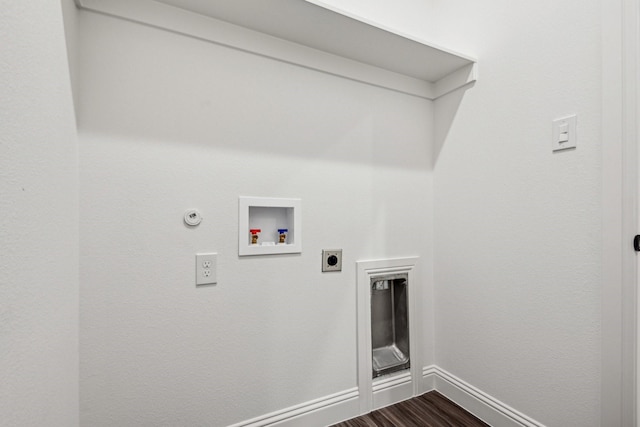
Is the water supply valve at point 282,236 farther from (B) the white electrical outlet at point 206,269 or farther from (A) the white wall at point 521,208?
(A) the white wall at point 521,208

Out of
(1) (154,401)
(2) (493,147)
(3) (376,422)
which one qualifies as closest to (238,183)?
(1) (154,401)

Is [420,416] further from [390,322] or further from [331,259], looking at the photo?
[331,259]

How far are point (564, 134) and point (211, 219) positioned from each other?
143cm

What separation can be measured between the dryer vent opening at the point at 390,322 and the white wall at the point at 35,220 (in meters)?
1.29

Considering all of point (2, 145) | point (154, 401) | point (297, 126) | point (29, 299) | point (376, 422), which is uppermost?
point (297, 126)

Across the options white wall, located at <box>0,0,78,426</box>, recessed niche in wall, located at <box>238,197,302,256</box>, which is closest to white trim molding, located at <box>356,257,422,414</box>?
recessed niche in wall, located at <box>238,197,302,256</box>

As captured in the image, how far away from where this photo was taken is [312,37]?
4.26ft

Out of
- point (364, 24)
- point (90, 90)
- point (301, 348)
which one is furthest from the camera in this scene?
point (301, 348)

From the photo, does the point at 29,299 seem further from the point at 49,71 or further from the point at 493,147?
the point at 493,147

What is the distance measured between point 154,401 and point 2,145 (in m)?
1.03

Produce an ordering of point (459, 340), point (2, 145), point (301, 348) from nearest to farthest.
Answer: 1. point (2, 145)
2. point (301, 348)
3. point (459, 340)

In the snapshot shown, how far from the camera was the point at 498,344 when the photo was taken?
4.49 ft

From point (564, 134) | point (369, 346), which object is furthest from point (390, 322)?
point (564, 134)

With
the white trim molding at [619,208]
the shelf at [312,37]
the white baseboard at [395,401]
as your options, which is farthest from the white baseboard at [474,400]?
the shelf at [312,37]
